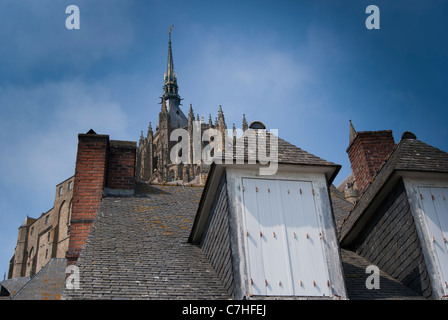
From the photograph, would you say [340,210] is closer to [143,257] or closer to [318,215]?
[318,215]

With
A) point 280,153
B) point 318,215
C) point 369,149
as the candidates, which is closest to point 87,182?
point 280,153

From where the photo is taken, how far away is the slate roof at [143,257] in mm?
7371

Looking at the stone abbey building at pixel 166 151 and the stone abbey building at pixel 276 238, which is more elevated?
Answer: the stone abbey building at pixel 166 151

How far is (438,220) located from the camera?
810 centimetres

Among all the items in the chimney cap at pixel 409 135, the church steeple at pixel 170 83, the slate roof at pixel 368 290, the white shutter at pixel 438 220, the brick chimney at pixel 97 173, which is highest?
the church steeple at pixel 170 83

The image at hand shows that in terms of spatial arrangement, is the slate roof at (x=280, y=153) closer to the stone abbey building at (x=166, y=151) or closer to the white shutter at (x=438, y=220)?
the white shutter at (x=438, y=220)

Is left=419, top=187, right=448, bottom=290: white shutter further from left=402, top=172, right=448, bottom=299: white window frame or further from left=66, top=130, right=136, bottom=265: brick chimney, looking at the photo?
left=66, top=130, right=136, bottom=265: brick chimney

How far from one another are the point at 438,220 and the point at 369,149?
369 centimetres

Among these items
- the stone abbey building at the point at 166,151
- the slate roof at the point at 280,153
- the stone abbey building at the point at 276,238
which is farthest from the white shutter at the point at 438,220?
Result: the stone abbey building at the point at 166,151

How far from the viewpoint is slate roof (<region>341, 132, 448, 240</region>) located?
331 inches

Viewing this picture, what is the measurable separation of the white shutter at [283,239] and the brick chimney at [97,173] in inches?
160

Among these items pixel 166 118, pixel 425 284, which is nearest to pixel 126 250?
pixel 425 284
